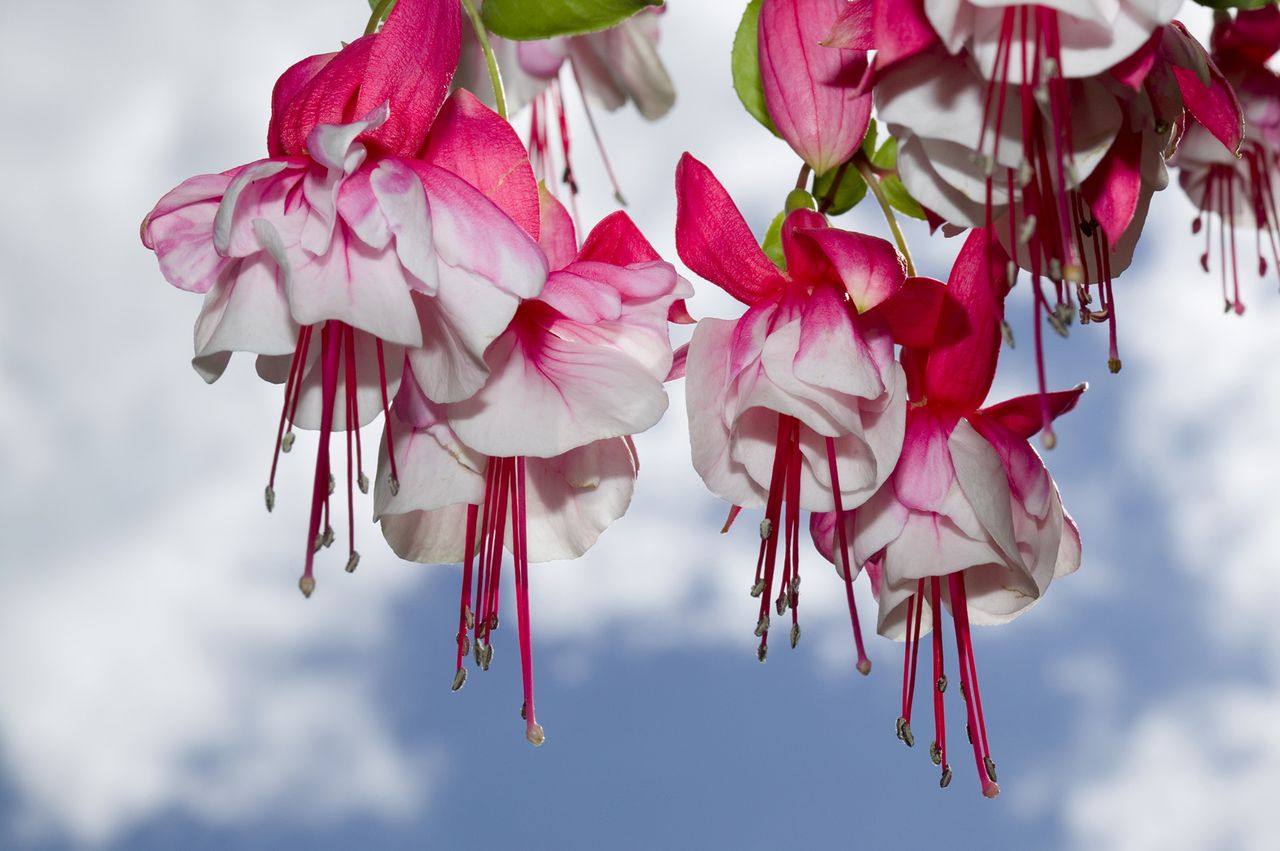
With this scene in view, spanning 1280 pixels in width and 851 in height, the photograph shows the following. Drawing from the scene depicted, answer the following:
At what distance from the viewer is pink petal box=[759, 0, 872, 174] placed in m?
0.84

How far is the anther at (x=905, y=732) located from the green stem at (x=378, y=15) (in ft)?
1.83

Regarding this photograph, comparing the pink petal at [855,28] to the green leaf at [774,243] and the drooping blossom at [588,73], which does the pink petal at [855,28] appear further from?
the drooping blossom at [588,73]

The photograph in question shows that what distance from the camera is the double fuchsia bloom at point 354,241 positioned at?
768mm

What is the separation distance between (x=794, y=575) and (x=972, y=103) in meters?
0.31

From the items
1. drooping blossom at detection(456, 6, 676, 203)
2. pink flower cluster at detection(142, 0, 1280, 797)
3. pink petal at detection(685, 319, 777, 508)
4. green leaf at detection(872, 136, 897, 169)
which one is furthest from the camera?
drooping blossom at detection(456, 6, 676, 203)

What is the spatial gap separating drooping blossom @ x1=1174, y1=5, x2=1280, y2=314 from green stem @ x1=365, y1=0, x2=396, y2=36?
708 millimetres

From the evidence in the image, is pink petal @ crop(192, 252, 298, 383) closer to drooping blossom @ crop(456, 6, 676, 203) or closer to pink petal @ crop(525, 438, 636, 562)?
pink petal @ crop(525, 438, 636, 562)

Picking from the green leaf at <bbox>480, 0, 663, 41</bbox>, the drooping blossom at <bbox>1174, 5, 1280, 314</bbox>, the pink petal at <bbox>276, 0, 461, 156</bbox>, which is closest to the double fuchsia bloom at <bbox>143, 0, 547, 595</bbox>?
the pink petal at <bbox>276, 0, 461, 156</bbox>

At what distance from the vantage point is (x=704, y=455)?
34.5 inches

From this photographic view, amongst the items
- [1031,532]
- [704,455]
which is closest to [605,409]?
[704,455]

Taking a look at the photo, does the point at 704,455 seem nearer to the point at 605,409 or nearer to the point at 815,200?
the point at 605,409

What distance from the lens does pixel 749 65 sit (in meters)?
0.94

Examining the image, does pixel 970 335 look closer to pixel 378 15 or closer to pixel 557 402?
pixel 557 402

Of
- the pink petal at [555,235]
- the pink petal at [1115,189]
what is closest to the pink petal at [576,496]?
the pink petal at [555,235]
